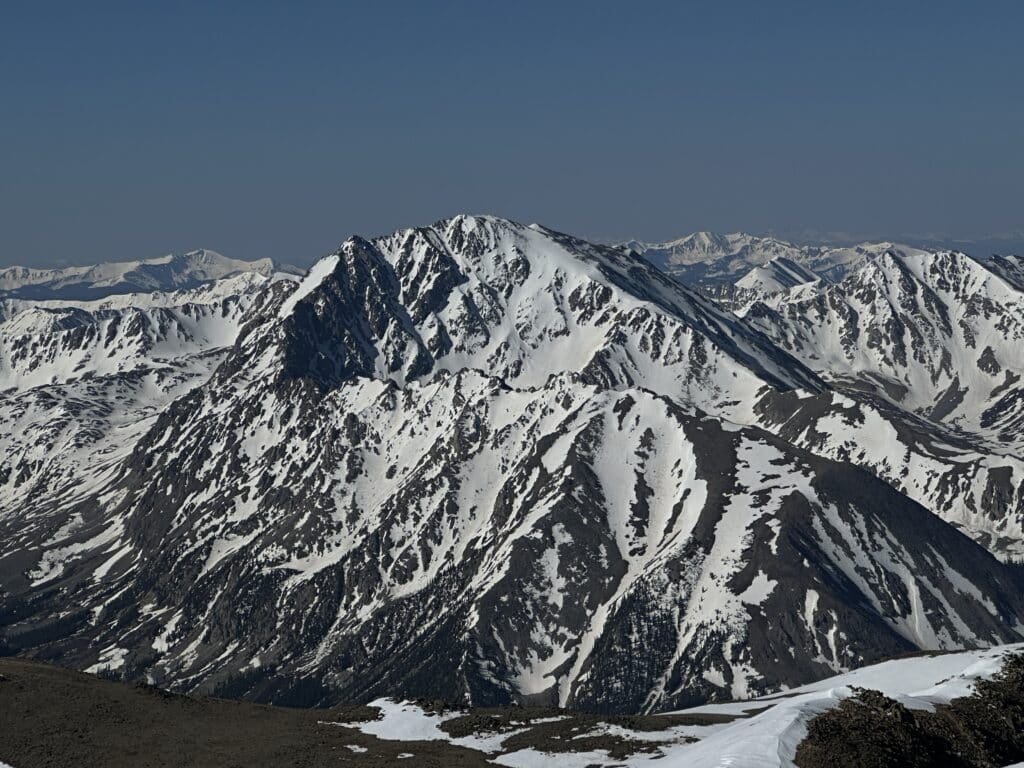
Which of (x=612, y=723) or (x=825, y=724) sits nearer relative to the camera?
(x=825, y=724)

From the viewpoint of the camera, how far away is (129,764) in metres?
119

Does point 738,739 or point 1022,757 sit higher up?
point 738,739

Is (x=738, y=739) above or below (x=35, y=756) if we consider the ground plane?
below

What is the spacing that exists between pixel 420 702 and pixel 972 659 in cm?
7551

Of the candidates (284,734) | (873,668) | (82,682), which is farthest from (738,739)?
(82,682)

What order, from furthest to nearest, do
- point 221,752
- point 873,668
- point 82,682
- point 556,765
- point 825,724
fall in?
1. point 873,668
2. point 82,682
3. point 221,752
4. point 556,765
5. point 825,724

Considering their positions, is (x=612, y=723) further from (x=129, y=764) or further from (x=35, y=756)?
(x=35, y=756)

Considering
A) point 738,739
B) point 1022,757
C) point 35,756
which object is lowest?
point 1022,757

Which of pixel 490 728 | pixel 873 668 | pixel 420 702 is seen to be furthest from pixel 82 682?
pixel 873 668

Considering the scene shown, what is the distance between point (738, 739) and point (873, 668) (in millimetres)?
73646

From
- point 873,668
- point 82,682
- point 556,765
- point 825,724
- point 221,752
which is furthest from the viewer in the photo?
point 873,668

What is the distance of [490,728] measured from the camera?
13362 centimetres

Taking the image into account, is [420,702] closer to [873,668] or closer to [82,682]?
[82,682]

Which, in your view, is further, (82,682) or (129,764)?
(82,682)
